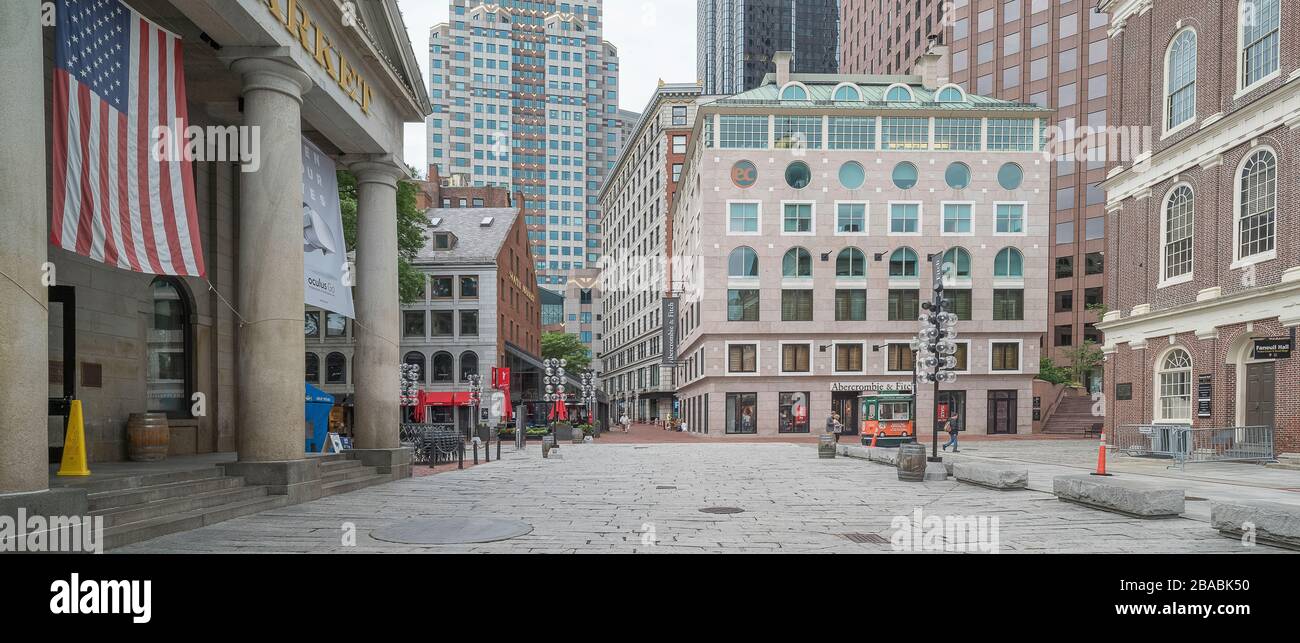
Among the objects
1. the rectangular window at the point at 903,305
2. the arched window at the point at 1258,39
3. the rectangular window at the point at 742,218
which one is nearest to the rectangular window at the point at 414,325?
the rectangular window at the point at 742,218

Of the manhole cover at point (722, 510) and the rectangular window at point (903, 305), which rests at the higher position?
the rectangular window at point (903, 305)

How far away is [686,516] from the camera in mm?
11664

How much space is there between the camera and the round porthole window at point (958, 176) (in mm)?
51812

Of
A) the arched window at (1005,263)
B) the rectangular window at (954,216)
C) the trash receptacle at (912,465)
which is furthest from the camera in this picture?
the arched window at (1005,263)

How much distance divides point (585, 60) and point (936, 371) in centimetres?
18207

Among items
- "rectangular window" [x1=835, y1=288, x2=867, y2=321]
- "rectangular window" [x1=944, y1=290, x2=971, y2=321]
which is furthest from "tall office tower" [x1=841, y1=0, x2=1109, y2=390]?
"rectangular window" [x1=835, y1=288, x2=867, y2=321]

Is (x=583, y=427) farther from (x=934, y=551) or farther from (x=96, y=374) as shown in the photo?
(x=934, y=551)

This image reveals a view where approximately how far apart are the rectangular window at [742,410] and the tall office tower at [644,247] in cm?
1536

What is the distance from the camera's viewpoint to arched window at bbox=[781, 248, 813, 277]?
169 feet

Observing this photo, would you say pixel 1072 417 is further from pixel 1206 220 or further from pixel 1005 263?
pixel 1206 220

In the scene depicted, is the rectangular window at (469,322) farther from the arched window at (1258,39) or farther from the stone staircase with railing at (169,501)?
the arched window at (1258,39)

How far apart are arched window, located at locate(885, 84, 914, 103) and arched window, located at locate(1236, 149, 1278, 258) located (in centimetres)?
3101

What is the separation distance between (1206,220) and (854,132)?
28.8 metres
